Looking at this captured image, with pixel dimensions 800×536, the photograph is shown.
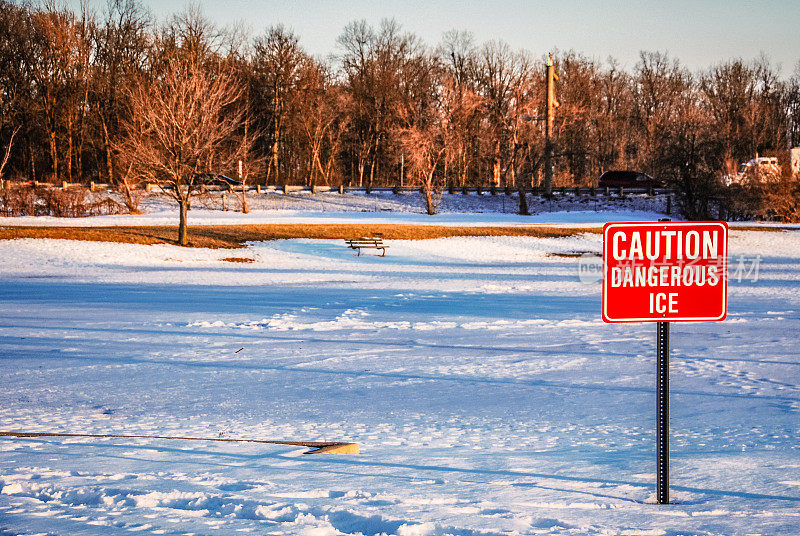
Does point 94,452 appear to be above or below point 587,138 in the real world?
below

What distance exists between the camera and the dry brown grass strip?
32.0 metres

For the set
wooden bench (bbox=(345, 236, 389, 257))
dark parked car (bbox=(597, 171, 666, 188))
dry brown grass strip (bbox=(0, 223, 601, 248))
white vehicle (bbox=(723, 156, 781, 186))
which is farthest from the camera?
dark parked car (bbox=(597, 171, 666, 188))

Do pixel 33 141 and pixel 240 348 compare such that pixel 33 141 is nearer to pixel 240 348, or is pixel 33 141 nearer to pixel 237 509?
pixel 240 348

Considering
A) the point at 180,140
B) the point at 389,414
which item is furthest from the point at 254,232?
the point at 389,414

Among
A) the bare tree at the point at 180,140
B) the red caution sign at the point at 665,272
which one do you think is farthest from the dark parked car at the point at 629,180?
the red caution sign at the point at 665,272

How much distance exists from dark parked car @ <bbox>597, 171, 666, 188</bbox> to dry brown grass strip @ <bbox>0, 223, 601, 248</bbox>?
2147cm

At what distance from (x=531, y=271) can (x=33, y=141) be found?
51017mm

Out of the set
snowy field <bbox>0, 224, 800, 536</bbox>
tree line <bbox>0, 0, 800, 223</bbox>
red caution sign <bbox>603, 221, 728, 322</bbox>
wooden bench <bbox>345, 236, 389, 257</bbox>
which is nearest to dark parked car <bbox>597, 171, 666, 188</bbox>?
tree line <bbox>0, 0, 800, 223</bbox>

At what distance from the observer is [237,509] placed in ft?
15.6

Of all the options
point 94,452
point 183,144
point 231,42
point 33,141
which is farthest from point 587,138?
point 94,452

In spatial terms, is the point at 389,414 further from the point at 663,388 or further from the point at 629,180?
the point at 629,180

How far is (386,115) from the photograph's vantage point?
71125 mm

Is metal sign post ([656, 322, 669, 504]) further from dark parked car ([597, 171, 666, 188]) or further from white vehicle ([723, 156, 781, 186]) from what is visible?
dark parked car ([597, 171, 666, 188])

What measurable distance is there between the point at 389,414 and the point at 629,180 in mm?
59532
